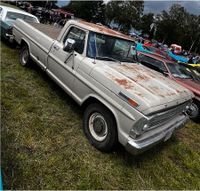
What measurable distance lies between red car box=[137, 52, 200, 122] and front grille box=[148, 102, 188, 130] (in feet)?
7.84

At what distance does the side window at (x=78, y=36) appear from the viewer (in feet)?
15.7

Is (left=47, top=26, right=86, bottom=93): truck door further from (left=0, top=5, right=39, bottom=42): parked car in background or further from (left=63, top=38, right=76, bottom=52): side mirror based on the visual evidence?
(left=0, top=5, right=39, bottom=42): parked car in background

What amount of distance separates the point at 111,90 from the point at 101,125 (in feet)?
2.14

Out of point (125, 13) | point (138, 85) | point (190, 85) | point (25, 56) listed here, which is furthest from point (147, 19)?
point (138, 85)

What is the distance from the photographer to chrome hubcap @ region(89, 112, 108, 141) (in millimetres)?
4117

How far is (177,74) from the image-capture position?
8.14 meters

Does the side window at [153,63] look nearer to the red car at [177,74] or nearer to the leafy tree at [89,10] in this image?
the red car at [177,74]

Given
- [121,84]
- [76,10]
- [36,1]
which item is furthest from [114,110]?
[76,10]

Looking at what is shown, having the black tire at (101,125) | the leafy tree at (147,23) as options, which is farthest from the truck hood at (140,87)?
the leafy tree at (147,23)

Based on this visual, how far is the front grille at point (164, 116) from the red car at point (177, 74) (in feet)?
7.84

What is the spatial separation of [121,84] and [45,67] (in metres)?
2.46

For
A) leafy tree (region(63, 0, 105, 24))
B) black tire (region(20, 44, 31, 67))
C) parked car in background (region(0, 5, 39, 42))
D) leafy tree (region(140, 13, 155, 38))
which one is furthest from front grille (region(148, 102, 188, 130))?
leafy tree (region(140, 13, 155, 38))

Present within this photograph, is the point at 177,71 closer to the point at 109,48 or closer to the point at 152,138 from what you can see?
the point at 109,48

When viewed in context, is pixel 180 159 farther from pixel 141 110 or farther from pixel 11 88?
pixel 11 88
